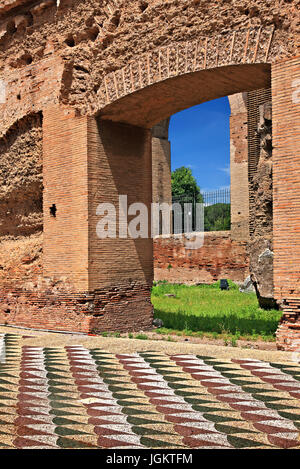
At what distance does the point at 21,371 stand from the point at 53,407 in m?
1.30

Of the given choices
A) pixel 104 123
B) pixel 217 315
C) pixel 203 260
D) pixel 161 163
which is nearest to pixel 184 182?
pixel 161 163

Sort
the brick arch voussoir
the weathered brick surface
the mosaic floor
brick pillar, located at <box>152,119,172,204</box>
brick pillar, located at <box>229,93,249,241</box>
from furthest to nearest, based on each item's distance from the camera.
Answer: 1. brick pillar, located at <box>152,119,172,204</box>
2. brick pillar, located at <box>229,93,249,241</box>
3. the weathered brick surface
4. the brick arch voussoir
5. the mosaic floor

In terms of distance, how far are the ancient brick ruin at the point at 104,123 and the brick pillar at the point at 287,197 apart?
0.04ft

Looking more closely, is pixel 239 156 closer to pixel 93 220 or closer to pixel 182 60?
pixel 93 220

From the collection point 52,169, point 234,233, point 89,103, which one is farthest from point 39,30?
point 234,233

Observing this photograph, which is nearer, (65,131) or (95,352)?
(95,352)

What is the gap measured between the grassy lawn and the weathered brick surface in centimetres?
261

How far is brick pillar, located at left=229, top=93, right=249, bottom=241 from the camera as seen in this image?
17.3 metres

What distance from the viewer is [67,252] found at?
7.56m

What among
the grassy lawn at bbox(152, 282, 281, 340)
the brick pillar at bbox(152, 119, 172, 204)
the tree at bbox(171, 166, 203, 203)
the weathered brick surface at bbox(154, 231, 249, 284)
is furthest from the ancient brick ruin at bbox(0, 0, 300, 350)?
the tree at bbox(171, 166, 203, 203)

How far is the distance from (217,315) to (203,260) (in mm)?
7504

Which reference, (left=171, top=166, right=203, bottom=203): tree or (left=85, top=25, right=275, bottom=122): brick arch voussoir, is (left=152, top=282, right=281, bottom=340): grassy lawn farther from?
(left=171, top=166, right=203, bottom=203): tree

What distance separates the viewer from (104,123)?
25.0ft

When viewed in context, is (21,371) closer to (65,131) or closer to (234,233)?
(65,131)
